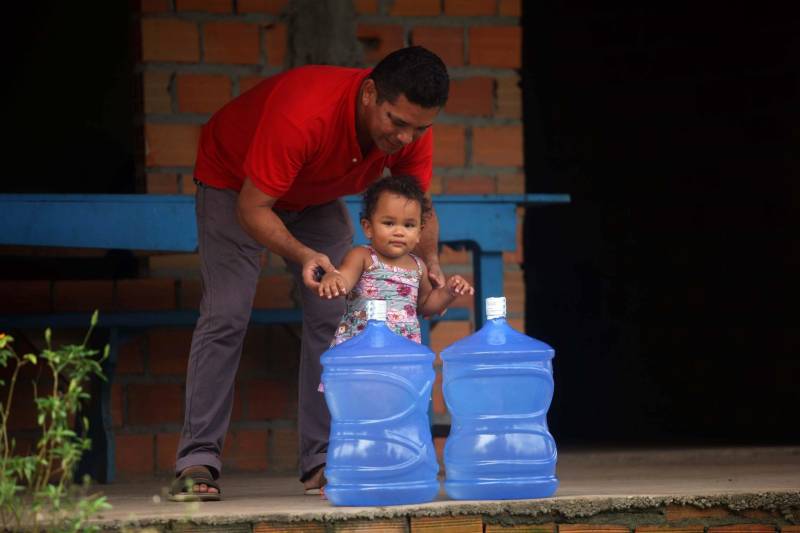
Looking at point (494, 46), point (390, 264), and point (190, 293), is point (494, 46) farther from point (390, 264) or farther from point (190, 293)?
point (390, 264)

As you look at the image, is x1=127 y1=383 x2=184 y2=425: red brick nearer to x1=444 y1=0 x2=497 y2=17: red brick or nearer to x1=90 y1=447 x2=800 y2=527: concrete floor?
x1=90 y1=447 x2=800 y2=527: concrete floor

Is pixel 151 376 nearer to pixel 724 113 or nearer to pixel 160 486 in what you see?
pixel 160 486

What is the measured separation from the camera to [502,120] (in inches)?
223

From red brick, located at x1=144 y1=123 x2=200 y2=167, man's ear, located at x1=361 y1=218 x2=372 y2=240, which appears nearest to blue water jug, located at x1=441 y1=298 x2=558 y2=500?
man's ear, located at x1=361 y1=218 x2=372 y2=240

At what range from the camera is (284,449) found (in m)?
5.47

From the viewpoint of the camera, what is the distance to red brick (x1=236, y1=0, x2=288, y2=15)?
542cm

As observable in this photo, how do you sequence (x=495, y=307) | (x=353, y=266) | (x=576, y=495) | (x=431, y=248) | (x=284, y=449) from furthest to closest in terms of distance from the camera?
(x=284, y=449) < (x=431, y=248) < (x=353, y=266) < (x=495, y=307) < (x=576, y=495)

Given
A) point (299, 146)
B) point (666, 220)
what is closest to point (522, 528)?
point (299, 146)

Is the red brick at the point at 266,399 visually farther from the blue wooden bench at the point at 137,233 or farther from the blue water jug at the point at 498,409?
the blue water jug at the point at 498,409

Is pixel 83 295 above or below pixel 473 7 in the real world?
below

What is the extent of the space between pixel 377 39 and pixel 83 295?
1.45m

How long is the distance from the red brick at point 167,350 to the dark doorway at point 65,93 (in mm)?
1104

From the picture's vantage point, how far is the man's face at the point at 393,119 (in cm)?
381

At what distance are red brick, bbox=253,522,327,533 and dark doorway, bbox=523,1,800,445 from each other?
286 centimetres
